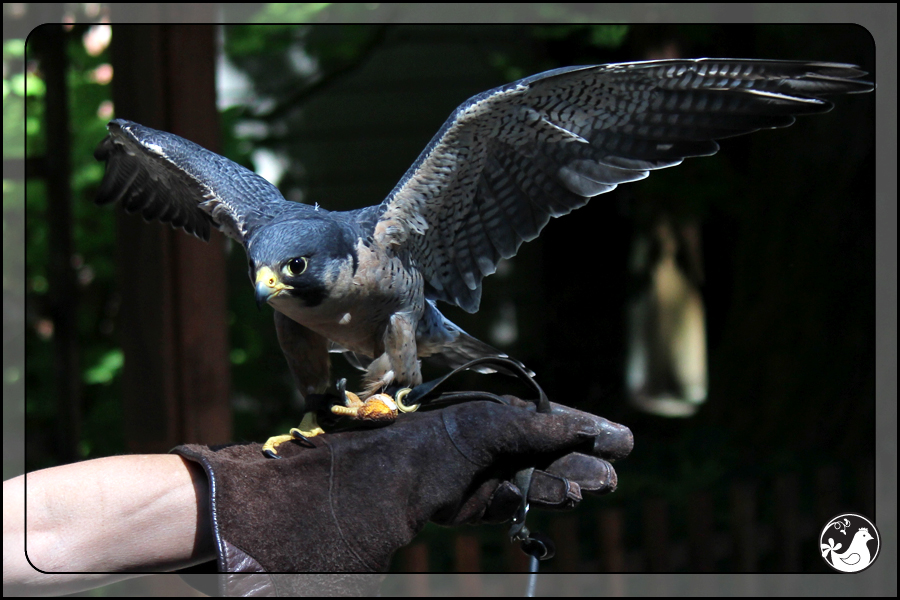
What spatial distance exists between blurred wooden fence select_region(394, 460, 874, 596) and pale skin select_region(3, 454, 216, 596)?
62.7 inches

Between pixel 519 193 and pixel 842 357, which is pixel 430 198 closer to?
pixel 519 193

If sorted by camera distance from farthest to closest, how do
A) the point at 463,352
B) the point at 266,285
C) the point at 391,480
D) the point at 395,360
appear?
the point at 463,352
the point at 395,360
the point at 391,480
the point at 266,285

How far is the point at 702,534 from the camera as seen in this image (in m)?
3.61

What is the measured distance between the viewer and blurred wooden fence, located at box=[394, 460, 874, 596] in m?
3.35

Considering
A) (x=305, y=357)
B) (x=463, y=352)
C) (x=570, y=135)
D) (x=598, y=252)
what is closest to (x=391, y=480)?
(x=305, y=357)

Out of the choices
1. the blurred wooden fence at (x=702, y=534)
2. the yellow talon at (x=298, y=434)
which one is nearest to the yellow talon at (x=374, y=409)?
the yellow talon at (x=298, y=434)

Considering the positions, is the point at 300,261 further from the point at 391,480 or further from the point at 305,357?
the point at 391,480

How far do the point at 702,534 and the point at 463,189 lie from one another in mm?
2509

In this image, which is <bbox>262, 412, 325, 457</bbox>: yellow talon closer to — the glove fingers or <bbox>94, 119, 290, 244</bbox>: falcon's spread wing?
the glove fingers

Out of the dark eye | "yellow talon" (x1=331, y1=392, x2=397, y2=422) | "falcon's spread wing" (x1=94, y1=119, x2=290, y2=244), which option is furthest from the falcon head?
"yellow talon" (x1=331, y1=392, x2=397, y2=422)

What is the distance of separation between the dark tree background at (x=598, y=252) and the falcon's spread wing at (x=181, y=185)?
4.28 feet

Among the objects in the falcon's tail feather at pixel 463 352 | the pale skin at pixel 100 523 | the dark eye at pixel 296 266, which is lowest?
the pale skin at pixel 100 523

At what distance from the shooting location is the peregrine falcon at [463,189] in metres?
1.76

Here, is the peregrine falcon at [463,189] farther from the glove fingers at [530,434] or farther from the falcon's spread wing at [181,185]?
the glove fingers at [530,434]
